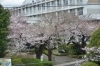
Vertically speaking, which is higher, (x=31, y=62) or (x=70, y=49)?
(x=70, y=49)

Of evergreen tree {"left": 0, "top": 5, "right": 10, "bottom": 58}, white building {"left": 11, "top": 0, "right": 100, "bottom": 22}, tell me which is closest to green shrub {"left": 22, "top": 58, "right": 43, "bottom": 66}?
evergreen tree {"left": 0, "top": 5, "right": 10, "bottom": 58}

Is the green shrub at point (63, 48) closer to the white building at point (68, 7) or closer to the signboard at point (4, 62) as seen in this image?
the white building at point (68, 7)

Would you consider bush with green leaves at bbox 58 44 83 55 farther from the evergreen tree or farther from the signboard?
the signboard

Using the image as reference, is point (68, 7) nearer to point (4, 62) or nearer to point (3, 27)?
point (3, 27)

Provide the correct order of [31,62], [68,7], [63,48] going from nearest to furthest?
[31,62], [63,48], [68,7]

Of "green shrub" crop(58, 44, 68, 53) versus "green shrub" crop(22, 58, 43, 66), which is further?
"green shrub" crop(58, 44, 68, 53)

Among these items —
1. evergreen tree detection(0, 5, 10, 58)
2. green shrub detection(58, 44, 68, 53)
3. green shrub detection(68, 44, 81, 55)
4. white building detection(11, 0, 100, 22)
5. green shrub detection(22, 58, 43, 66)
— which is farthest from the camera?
white building detection(11, 0, 100, 22)

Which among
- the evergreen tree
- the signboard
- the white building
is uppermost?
the white building

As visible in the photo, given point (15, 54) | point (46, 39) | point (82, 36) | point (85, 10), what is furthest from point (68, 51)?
point (85, 10)

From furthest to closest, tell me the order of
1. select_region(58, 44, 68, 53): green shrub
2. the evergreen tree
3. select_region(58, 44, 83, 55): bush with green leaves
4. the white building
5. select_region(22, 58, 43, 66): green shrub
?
the white building, select_region(58, 44, 68, 53): green shrub, select_region(58, 44, 83, 55): bush with green leaves, select_region(22, 58, 43, 66): green shrub, the evergreen tree

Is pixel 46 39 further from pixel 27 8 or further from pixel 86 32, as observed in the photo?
pixel 27 8

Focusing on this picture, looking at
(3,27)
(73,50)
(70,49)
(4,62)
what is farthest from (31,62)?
(70,49)

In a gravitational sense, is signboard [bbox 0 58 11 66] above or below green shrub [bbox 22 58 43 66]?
above

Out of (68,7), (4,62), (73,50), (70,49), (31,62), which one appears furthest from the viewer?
(68,7)
